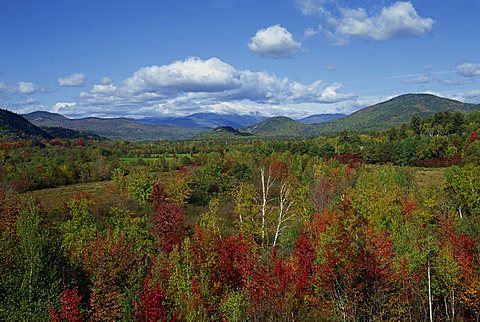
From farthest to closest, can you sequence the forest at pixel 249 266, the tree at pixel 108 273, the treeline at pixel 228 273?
the tree at pixel 108 273, the forest at pixel 249 266, the treeline at pixel 228 273

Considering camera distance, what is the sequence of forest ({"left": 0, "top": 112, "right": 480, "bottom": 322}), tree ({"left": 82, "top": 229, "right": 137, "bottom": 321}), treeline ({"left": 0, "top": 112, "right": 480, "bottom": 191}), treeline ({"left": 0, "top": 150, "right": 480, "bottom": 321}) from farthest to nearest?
treeline ({"left": 0, "top": 112, "right": 480, "bottom": 191}), tree ({"left": 82, "top": 229, "right": 137, "bottom": 321}), forest ({"left": 0, "top": 112, "right": 480, "bottom": 322}), treeline ({"left": 0, "top": 150, "right": 480, "bottom": 321})

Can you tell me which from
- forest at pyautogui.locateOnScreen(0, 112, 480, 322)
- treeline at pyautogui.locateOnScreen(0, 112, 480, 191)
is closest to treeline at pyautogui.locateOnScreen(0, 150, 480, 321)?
forest at pyautogui.locateOnScreen(0, 112, 480, 322)

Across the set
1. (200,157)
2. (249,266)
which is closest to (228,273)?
(249,266)

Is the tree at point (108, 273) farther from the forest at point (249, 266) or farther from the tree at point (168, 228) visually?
the tree at point (168, 228)

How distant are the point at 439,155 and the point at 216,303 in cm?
11184

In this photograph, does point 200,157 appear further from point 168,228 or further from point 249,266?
point 249,266

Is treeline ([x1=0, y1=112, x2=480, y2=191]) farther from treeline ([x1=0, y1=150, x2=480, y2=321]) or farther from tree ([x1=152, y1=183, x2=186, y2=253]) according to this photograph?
treeline ([x1=0, y1=150, x2=480, y2=321])

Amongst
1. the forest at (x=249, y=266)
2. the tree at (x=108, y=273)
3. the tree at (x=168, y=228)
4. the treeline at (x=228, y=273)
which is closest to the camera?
the treeline at (x=228, y=273)

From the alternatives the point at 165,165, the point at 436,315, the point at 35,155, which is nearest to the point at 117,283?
the point at 436,315

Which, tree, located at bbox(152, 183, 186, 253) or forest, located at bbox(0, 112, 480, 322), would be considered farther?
tree, located at bbox(152, 183, 186, 253)

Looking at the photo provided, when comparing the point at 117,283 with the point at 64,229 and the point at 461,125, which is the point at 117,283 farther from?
the point at 461,125

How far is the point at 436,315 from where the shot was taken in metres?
32.4

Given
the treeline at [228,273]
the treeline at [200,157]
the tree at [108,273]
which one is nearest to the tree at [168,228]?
the treeline at [228,273]

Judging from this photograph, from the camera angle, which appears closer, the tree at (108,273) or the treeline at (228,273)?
the treeline at (228,273)
